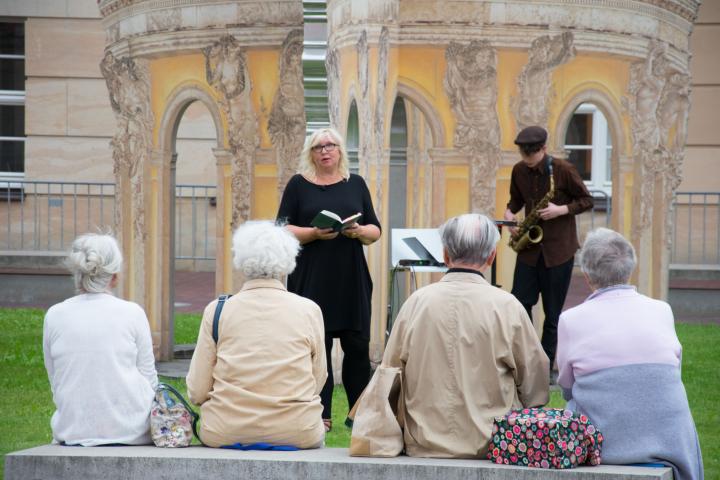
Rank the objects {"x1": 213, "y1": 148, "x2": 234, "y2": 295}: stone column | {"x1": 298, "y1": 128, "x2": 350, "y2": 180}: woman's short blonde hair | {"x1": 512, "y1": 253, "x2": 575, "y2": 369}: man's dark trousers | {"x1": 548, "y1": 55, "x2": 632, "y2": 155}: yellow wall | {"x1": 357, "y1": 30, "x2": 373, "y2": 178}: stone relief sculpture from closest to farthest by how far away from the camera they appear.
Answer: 1. {"x1": 298, "y1": 128, "x2": 350, "y2": 180}: woman's short blonde hair
2. {"x1": 512, "y1": 253, "x2": 575, "y2": 369}: man's dark trousers
3. {"x1": 357, "y1": 30, "x2": 373, "y2": 178}: stone relief sculpture
4. {"x1": 548, "y1": 55, "x2": 632, "y2": 155}: yellow wall
5. {"x1": 213, "y1": 148, "x2": 234, "y2": 295}: stone column

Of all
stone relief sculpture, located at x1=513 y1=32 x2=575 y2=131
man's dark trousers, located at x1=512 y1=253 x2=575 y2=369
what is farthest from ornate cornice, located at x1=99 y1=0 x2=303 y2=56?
man's dark trousers, located at x1=512 y1=253 x2=575 y2=369

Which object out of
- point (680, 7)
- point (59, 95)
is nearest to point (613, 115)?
point (680, 7)

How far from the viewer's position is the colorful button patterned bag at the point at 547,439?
522 centimetres

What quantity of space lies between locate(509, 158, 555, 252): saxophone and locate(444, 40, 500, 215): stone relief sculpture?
123 cm

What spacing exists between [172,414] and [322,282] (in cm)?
188

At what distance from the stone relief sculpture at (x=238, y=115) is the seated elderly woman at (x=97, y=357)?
5.28m

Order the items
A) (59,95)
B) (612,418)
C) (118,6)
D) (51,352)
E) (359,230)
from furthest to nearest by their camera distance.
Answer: (59,95) < (118,6) < (359,230) < (51,352) < (612,418)

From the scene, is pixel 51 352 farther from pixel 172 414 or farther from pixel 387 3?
pixel 387 3

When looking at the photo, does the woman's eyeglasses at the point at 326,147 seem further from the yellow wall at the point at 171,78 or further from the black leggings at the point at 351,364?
the yellow wall at the point at 171,78

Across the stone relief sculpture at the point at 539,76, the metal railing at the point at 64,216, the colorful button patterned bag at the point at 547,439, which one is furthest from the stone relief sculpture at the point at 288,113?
the metal railing at the point at 64,216

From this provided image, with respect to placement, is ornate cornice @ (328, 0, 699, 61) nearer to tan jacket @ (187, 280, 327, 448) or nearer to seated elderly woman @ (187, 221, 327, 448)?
seated elderly woman @ (187, 221, 327, 448)

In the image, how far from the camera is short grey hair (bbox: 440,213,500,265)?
5.54 m

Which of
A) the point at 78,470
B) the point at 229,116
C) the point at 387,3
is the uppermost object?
the point at 387,3

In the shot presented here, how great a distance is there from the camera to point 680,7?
10953mm
